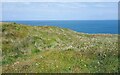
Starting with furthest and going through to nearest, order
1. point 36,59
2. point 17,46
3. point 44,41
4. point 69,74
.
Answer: point 44,41 → point 17,46 → point 36,59 → point 69,74

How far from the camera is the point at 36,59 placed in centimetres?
3142

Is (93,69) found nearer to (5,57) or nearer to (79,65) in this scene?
(79,65)

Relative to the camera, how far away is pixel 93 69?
2777cm

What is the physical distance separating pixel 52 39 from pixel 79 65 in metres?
19.3

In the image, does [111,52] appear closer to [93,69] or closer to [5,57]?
[93,69]

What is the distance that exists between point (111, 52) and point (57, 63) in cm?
582

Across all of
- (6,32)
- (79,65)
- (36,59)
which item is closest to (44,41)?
(6,32)

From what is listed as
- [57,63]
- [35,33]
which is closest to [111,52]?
Result: [57,63]

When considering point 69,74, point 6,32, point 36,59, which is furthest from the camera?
point 6,32

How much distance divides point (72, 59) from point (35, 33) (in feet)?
67.3

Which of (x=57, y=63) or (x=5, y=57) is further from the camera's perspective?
(x=5, y=57)

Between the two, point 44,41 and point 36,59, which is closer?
point 36,59

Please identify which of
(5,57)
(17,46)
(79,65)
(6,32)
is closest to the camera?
(79,65)

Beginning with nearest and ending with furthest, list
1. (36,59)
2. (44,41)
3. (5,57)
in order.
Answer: (36,59)
(5,57)
(44,41)
